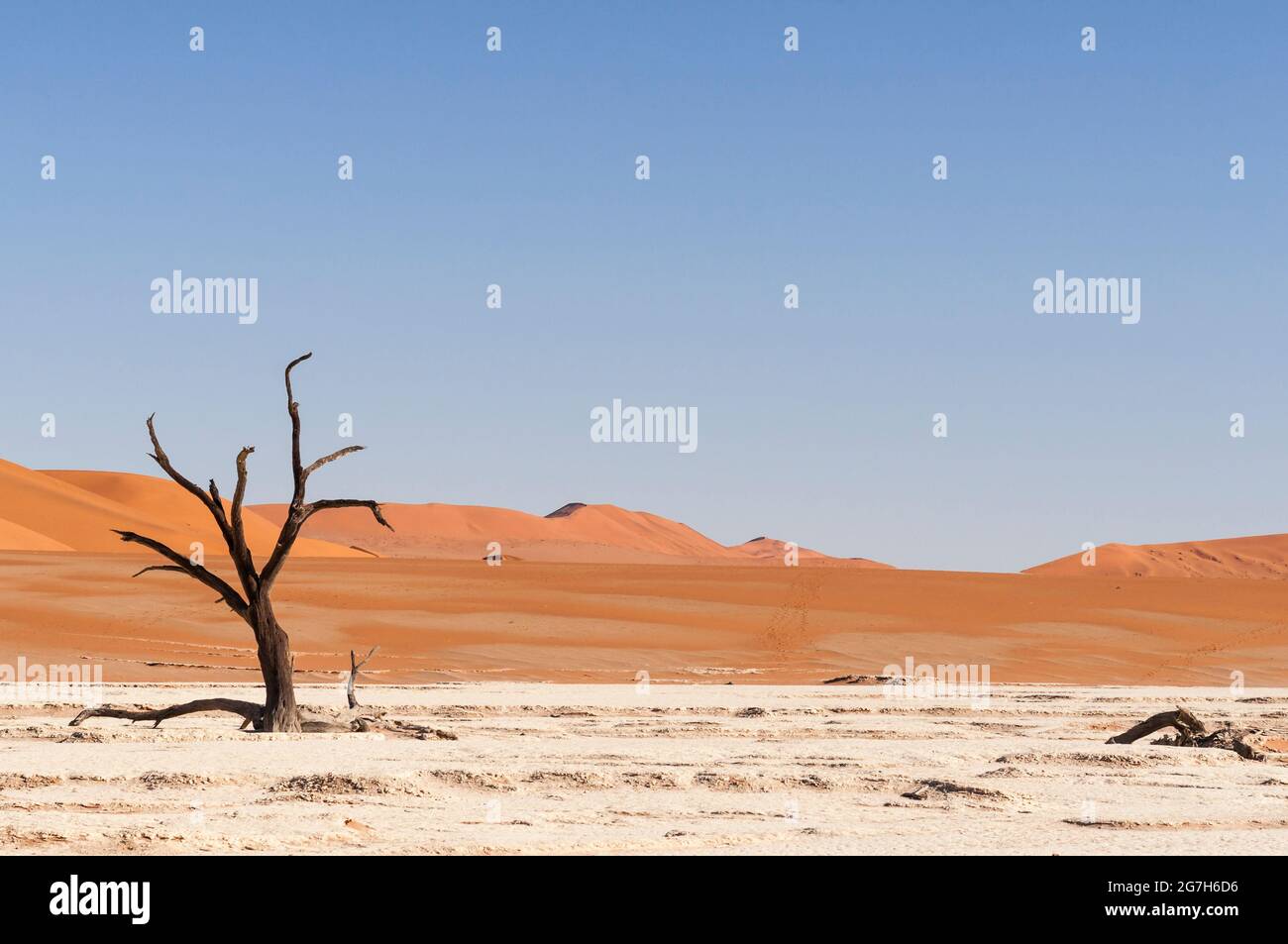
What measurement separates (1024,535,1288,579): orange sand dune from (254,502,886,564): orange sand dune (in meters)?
34.0

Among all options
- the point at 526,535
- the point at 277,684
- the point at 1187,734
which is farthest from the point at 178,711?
the point at 526,535

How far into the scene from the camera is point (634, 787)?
12.1 m

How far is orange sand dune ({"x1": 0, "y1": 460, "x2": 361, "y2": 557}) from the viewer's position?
7838 cm

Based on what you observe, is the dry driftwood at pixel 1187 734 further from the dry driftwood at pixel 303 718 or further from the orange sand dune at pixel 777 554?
the orange sand dune at pixel 777 554

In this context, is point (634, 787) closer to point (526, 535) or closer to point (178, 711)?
point (178, 711)

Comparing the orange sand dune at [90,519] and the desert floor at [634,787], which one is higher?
the orange sand dune at [90,519]

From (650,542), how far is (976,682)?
501 ft

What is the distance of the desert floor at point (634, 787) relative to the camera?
30.5ft

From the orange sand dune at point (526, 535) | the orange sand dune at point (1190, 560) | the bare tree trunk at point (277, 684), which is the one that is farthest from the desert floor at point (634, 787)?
the orange sand dune at point (526, 535)

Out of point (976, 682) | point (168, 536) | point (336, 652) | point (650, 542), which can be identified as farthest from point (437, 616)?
point (650, 542)

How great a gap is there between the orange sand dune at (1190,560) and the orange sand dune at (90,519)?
52.3m

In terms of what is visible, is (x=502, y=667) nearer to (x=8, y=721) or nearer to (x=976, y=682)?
(x=976, y=682)

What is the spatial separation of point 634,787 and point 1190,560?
115288 mm

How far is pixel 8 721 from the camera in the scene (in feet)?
56.3
